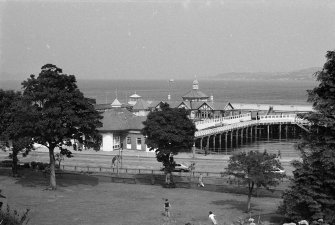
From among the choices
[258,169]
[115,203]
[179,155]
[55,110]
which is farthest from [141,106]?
[258,169]

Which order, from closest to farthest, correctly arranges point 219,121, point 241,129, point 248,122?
1. point 219,121
2. point 248,122
3. point 241,129

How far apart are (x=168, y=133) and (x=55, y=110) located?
28.7 feet

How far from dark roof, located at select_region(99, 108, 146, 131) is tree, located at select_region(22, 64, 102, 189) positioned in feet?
72.3

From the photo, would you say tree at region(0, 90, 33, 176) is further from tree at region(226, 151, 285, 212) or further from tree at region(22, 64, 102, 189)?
tree at region(226, 151, 285, 212)

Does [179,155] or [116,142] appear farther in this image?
[116,142]

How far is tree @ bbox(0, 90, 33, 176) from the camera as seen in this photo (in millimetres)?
35594

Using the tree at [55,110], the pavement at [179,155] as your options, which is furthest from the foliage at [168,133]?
the pavement at [179,155]

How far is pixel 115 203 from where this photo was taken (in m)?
32.3

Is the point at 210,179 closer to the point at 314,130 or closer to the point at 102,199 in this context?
the point at 102,199

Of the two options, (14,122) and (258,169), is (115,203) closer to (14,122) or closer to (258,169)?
(258,169)

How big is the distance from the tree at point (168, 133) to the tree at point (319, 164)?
14849 mm

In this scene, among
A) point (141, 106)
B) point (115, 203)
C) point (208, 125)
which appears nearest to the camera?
point (115, 203)

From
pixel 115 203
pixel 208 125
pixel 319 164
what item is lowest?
pixel 115 203

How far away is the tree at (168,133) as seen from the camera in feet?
125
